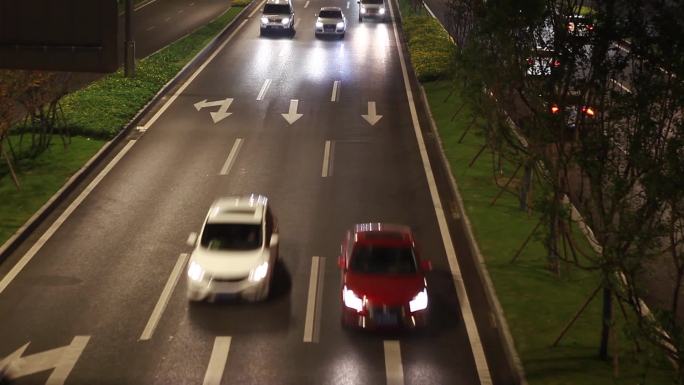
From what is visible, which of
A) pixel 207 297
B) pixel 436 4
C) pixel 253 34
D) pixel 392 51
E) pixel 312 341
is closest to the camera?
pixel 312 341

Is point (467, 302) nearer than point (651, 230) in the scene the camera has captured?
No

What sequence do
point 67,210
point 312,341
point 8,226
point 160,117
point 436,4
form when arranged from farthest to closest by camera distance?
point 436,4
point 160,117
point 67,210
point 8,226
point 312,341

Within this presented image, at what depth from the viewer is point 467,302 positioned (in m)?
21.1

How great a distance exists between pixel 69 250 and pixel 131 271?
230cm

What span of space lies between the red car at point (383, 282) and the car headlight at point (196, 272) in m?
3.04

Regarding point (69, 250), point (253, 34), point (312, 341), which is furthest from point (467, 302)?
point (253, 34)

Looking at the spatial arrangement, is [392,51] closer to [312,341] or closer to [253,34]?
[253,34]

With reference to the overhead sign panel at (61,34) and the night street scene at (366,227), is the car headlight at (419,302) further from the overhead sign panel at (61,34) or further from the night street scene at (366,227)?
the overhead sign panel at (61,34)

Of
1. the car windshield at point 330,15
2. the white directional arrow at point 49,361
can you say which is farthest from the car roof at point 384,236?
the car windshield at point 330,15

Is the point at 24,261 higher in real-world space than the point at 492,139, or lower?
lower

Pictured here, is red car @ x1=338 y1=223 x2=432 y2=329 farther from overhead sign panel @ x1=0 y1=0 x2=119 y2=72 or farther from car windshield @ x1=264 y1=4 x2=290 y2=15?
car windshield @ x1=264 y1=4 x2=290 y2=15

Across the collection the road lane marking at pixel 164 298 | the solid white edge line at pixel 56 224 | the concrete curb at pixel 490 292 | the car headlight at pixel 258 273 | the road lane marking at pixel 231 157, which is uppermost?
the car headlight at pixel 258 273

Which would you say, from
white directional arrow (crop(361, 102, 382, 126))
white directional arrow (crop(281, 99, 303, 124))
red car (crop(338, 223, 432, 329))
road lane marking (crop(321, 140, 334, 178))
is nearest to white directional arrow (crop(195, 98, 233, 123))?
white directional arrow (crop(281, 99, 303, 124))

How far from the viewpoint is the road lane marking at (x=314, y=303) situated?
1948 cm
